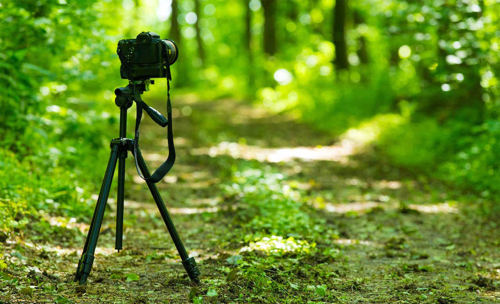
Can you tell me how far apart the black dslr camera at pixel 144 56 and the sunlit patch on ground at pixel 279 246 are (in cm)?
198

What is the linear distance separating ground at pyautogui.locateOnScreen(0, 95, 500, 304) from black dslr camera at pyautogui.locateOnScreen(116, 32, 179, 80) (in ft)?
5.40

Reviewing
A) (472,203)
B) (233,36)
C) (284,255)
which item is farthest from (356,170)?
(233,36)

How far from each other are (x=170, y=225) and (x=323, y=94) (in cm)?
1131

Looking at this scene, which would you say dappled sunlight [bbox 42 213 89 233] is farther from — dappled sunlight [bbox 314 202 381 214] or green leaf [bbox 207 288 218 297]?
dappled sunlight [bbox 314 202 381 214]

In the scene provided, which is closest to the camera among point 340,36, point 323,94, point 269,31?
point 323,94

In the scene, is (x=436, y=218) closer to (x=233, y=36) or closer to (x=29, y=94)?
(x=29, y=94)

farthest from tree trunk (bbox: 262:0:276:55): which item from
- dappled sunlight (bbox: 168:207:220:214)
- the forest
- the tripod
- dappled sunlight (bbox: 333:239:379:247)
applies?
the tripod

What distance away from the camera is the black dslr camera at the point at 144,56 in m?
3.65

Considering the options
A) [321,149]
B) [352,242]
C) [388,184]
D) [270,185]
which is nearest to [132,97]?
[352,242]

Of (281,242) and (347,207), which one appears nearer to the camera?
(281,242)

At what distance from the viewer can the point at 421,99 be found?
11125 mm

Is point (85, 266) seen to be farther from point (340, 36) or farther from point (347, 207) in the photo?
point (340, 36)

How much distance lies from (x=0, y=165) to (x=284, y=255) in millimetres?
2992

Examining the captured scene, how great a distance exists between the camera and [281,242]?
16.0 feet
